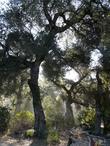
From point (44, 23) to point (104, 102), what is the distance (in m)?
4.85

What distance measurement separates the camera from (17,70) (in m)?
17.6

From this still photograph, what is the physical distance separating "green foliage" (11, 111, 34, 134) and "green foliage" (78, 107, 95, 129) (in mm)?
3106

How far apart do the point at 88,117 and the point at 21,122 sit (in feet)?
12.5

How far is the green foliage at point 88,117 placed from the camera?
690 inches

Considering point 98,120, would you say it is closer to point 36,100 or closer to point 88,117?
point 88,117

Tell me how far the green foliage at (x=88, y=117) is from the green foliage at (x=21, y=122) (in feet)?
10.2

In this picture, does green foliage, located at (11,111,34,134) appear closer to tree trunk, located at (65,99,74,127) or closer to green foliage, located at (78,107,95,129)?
tree trunk, located at (65,99,74,127)

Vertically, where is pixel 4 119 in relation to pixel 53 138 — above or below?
above

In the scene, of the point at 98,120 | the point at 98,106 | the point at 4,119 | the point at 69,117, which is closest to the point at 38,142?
the point at 98,120

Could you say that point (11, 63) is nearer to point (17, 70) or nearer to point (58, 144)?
point (17, 70)

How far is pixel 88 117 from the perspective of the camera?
18.0 m

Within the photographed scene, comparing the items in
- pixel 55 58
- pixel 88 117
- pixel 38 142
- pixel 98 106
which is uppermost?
pixel 55 58

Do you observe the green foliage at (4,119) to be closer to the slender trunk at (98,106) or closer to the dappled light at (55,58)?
the dappled light at (55,58)

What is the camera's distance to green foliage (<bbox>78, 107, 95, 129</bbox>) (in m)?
17.5
